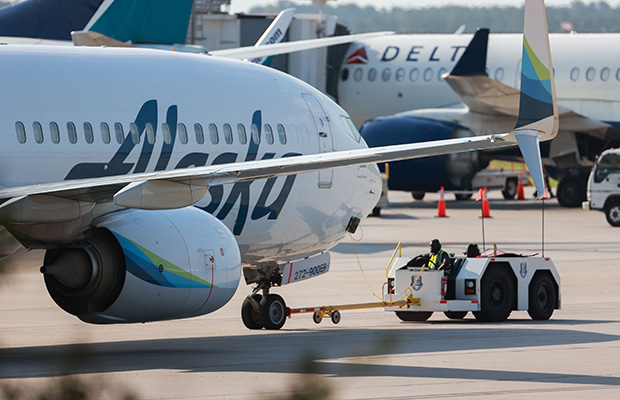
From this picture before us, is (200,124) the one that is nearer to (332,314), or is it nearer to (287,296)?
(332,314)

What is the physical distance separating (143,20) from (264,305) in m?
11.8

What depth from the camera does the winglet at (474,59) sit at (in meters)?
34.1

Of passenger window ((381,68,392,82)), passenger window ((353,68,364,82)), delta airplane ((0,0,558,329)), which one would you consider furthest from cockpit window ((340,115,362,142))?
passenger window ((353,68,364,82))

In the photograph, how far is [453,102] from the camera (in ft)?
133

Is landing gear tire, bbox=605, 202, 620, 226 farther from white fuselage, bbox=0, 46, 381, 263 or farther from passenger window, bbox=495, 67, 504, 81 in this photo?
white fuselage, bbox=0, 46, 381, 263

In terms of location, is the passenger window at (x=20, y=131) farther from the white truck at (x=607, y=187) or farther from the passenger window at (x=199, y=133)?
the white truck at (x=607, y=187)

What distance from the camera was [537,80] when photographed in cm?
→ 979

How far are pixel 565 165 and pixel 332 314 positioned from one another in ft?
87.3

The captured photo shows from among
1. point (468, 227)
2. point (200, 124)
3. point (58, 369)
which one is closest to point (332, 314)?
point (200, 124)

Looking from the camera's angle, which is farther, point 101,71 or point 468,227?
point 468,227

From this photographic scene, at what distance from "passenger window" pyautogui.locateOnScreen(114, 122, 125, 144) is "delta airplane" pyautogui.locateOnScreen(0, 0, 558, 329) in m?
0.01

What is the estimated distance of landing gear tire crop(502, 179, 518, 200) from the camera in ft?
149

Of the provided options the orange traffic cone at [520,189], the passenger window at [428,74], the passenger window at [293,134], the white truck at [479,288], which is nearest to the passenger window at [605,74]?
the passenger window at [428,74]

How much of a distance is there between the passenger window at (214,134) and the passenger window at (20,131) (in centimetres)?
249
